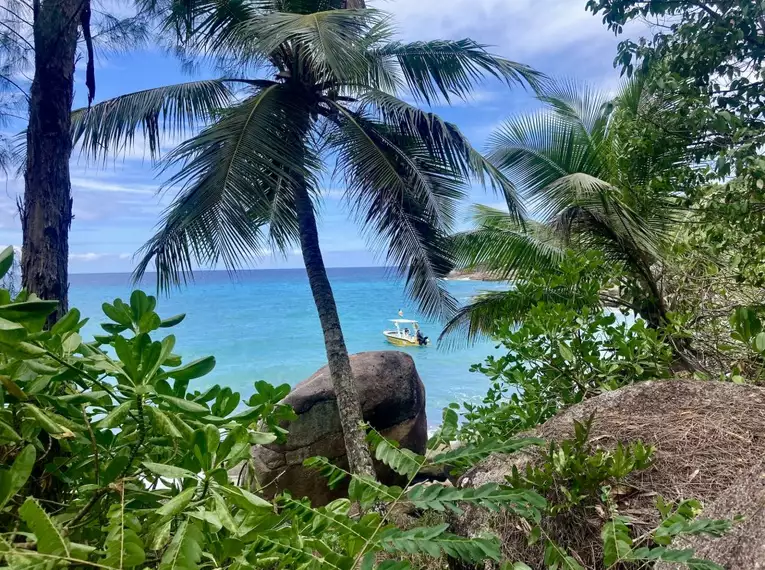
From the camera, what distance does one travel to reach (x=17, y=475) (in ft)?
1.43

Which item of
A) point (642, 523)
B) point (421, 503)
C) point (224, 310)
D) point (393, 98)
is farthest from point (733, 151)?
point (224, 310)

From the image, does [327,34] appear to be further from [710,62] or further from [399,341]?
[399,341]

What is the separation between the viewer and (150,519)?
52 centimetres

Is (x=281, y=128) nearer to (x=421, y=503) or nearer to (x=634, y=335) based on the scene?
(x=634, y=335)

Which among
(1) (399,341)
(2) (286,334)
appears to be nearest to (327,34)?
(1) (399,341)

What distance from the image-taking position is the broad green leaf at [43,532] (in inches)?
14.7

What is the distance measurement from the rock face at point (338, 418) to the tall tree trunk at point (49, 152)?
11.8 feet

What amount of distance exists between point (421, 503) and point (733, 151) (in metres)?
→ 2.70

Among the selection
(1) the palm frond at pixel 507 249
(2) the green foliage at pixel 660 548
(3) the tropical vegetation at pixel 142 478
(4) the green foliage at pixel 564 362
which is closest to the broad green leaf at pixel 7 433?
(3) the tropical vegetation at pixel 142 478

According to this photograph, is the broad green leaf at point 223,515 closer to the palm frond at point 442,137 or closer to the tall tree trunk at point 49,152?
the tall tree trunk at point 49,152

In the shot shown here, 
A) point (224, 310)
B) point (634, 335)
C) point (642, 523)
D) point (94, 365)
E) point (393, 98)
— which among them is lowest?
point (224, 310)

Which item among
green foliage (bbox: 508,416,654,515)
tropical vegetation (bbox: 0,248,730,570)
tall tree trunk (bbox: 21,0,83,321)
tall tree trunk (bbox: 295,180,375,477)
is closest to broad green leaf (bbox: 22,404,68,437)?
tropical vegetation (bbox: 0,248,730,570)

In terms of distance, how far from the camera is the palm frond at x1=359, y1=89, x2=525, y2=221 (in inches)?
238

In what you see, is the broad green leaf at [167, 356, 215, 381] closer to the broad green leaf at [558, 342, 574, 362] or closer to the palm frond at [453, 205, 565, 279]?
the broad green leaf at [558, 342, 574, 362]
